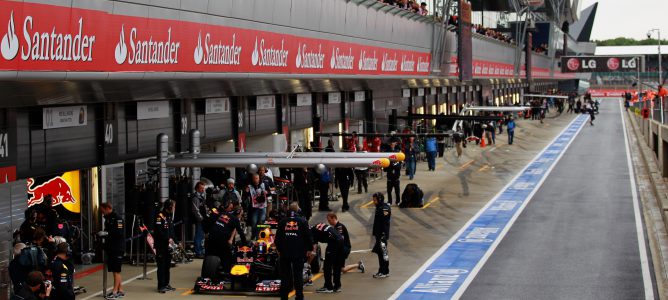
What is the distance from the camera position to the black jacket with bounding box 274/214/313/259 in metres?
15.5

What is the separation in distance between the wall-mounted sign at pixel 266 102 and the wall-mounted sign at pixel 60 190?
9.98 m

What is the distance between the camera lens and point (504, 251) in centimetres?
2134

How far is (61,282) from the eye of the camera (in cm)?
1312

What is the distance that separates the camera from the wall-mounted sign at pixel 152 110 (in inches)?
866

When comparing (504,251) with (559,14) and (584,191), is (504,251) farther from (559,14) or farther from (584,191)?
(559,14)

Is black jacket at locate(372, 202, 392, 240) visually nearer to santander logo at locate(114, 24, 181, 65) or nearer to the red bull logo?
santander logo at locate(114, 24, 181, 65)

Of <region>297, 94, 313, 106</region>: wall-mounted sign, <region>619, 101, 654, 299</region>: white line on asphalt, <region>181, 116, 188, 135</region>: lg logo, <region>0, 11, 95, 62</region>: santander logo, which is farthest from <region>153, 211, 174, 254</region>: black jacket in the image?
<region>297, 94, 313, 106</region>: wall-mounted sign

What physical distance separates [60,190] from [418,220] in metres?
9.66

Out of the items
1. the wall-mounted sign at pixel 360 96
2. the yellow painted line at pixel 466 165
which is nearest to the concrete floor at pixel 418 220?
the yellow painted line at pixel 466 165

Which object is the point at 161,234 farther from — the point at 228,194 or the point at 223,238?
the point at 228,194

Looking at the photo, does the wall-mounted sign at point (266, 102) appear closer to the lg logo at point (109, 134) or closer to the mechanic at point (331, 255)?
the lg logo at point (109, 134)

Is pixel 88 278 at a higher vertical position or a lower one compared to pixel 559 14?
lower

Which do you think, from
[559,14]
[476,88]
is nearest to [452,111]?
[476,88]

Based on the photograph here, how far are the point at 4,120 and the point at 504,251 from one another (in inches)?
386
